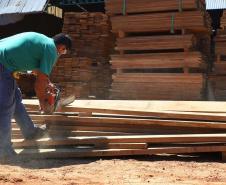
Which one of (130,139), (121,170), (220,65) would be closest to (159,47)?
(220,65)

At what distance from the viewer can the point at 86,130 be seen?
4547mm

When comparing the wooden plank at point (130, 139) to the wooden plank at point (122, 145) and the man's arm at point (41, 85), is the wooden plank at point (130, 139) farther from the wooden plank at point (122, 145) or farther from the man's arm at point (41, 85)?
the man's arm at point (41, 85)

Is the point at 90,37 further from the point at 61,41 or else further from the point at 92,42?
the point at 61,41

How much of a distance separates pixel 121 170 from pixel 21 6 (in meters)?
10.3

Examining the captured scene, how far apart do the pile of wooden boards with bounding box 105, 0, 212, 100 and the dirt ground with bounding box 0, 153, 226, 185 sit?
3.50 m

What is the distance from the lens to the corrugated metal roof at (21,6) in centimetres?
1195

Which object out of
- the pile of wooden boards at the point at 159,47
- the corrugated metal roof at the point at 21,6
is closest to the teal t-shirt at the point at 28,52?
the pile of wooden boards at the point at 159,47

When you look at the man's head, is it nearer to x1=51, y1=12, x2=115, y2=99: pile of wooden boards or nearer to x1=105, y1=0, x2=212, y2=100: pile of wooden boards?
x1=105, y1=0, x2=212, y2=100: pile of wooden boards

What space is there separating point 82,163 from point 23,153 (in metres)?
0.81

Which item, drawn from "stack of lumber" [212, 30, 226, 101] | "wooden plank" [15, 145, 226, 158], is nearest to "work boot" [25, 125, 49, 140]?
"wooden plank" [15, 145, 226, 158]

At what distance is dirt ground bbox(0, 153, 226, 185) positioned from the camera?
10.2 feet

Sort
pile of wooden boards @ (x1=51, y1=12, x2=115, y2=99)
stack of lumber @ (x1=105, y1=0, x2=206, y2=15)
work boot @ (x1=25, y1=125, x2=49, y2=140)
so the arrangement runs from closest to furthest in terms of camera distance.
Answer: work boot @ (x1=25, y1=125, x2=49, y2=140) → stack of lumber @ (x1=105, y1=0, x2=206, y2=15) → pile of wooden boards @ (x1=51, y1=12, x2=115, y2=99)

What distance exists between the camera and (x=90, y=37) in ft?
33.4

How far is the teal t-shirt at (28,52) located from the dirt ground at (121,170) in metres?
1.12
